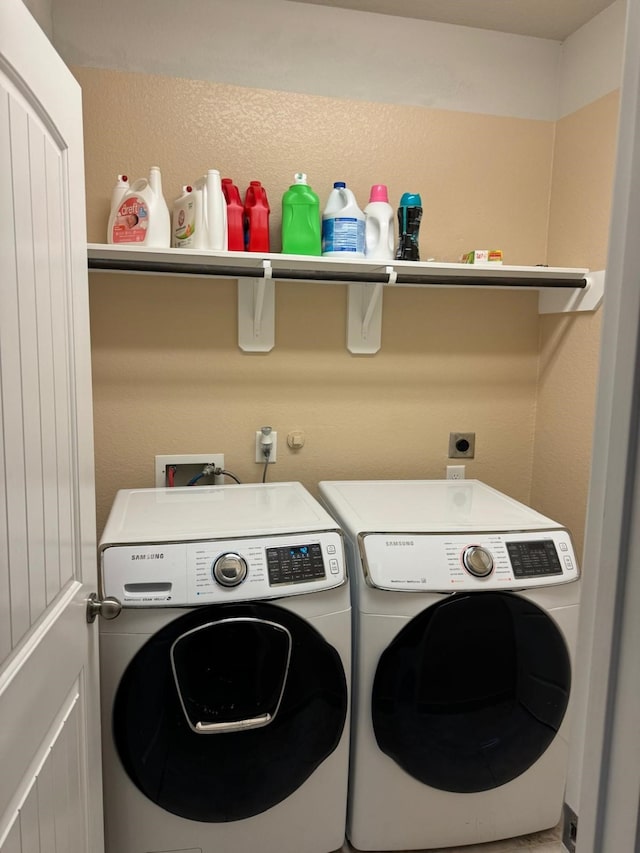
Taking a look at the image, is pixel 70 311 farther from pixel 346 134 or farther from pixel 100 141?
pixel 346 134

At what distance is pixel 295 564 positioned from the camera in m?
1.47

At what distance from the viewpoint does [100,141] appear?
1.86 metres

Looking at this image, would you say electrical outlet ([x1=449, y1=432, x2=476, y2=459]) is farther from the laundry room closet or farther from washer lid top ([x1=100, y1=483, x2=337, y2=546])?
washer lid top ([x1=100, y1=483, x2=337, y2=546])

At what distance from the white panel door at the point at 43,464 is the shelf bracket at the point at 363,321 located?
1091 millimetres

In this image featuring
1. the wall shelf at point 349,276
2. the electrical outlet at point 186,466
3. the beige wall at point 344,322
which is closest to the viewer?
the wall shelf at point 349,276

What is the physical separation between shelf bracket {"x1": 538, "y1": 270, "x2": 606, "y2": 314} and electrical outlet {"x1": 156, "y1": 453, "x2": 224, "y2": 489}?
1.35 m

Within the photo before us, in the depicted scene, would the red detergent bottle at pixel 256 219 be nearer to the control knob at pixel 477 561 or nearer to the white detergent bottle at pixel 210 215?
the white detergent bottle at pixel 210 215

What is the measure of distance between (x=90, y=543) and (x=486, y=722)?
1118 millimetres

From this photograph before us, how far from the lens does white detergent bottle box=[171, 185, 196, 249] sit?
5.79 feet

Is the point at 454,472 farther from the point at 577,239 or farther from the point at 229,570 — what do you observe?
the point at 229,570

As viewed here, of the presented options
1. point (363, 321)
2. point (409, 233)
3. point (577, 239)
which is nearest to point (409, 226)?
point (409, 233)

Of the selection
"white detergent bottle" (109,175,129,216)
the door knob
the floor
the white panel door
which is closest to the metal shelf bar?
"white detergent bottle" (109,175,129,216)

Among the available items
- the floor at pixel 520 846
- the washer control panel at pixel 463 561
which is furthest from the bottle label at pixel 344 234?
the floor at pixel 520 846

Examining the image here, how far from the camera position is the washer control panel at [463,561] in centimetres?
149
